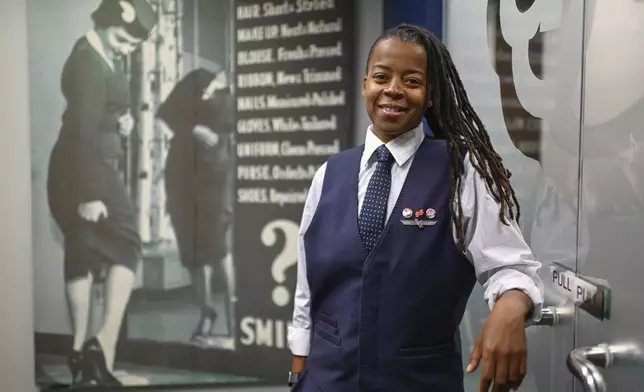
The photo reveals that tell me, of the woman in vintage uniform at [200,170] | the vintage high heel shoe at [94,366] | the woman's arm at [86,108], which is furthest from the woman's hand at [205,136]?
the vintage high heel shoe at [94,366]

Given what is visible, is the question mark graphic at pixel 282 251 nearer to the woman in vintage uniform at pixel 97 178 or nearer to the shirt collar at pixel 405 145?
the woman in vintage uniform at pixel 97 178

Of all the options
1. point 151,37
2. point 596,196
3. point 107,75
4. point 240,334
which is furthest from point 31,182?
point 596,196

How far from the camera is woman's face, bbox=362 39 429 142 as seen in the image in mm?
994

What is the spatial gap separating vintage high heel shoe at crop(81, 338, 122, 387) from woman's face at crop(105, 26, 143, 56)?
1.10 meters

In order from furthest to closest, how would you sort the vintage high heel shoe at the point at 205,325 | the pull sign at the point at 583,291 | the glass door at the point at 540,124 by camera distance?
the vintage high heel shoe at the point at 205,325, the glass door at the point at 540,124, the pull sign at the point at 583,291

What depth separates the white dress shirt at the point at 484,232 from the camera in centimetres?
89

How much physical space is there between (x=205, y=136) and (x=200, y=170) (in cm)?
13

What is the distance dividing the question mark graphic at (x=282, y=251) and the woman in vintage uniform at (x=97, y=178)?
497 mm

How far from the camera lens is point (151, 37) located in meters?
2.02

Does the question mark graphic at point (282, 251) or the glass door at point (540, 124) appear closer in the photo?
the glass door at point (540, 124)

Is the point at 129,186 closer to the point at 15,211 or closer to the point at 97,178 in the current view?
the point at 97,178

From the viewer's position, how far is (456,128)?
1.05 m

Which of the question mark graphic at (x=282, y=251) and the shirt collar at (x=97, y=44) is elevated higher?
the shirt collar at (x=97, y=44)

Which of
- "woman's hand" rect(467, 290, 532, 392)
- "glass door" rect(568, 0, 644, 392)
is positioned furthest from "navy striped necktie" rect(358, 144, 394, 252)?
"glass door" rect(568, 0, 644, 392)
